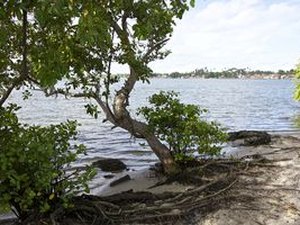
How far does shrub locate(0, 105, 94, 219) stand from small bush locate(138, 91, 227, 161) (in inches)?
144

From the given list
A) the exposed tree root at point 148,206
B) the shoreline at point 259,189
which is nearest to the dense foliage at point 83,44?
the shoreline at point 259,189

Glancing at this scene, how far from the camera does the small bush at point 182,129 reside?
10883 mm

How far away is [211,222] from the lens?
7605mm

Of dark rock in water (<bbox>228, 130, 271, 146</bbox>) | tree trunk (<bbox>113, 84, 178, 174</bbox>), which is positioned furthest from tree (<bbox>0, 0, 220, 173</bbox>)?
dark rock in water (<bbox>228, 130, 271, 146</bbox>)

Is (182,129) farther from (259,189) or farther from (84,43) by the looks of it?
(84,43)

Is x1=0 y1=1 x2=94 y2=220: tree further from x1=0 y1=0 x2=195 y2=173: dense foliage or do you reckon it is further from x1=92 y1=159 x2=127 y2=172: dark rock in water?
x1=92 y1=159 x2=127 y2=172: dark rock in water

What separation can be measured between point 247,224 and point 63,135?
3563mm

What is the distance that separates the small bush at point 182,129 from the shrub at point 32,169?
3.65m

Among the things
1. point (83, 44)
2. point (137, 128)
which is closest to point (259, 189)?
point (137, 128)

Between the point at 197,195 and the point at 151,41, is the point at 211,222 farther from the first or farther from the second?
the point at 151,41

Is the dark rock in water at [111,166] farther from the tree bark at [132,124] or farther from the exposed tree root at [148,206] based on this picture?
the exposed tree root at [148,206]

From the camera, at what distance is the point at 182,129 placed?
36.1ft

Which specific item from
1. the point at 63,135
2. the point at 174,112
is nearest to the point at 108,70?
the point at 63,135

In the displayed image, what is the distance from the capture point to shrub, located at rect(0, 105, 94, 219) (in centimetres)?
685
